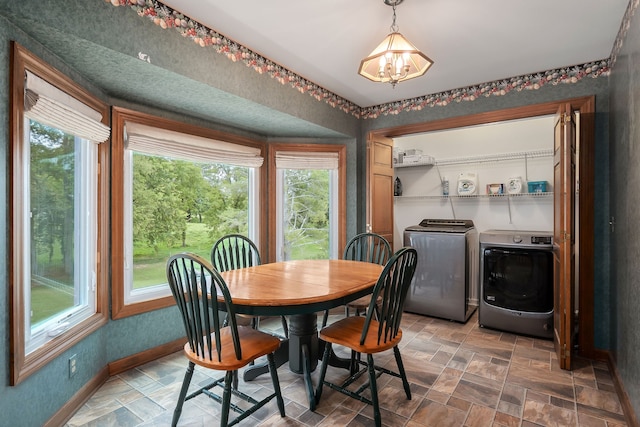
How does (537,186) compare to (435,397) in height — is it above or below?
above

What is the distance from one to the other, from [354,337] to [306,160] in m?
2.32

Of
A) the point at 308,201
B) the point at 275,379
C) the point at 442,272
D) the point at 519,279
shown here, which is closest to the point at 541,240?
the point at 519,279

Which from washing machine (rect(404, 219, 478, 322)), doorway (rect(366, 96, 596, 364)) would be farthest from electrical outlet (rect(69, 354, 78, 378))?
doorway (rect(366, 96, 596, 364))

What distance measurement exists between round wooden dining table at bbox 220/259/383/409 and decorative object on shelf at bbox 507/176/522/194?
2.29 metres

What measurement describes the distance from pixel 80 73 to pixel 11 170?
0.84 metres

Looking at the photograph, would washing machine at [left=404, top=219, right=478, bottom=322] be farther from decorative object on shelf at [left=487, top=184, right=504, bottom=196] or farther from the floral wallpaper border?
the floral wallpaper border

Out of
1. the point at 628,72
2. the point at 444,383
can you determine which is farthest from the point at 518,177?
the point at 444,383

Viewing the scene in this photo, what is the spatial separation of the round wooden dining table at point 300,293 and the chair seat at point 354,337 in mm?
180

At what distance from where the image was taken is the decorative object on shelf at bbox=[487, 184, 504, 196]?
12.8ft

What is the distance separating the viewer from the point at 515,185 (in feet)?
12.5

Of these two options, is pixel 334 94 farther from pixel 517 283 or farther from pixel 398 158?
pixel 517 283

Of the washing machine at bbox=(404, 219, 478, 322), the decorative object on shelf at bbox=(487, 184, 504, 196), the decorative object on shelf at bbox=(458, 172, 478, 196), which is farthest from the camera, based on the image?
the decorative object on shelf at bbox=(458, 172, 478, 196)

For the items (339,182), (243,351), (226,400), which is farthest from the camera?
(339,182)

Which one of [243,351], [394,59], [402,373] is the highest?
[394,59]
